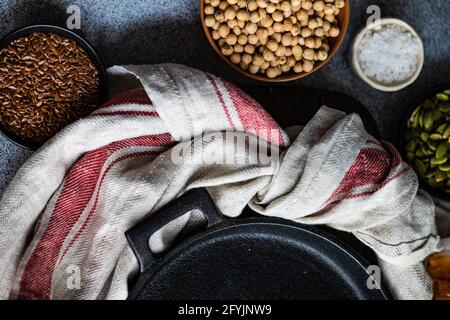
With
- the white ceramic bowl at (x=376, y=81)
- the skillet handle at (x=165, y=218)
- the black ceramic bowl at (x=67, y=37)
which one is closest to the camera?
the skillet handle at (x=165, y=218)

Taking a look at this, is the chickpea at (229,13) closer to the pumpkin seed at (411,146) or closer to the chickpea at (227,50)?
the chickpea at (227,50)

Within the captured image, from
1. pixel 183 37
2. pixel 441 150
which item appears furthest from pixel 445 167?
pixel 183 37

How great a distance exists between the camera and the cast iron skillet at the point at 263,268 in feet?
3.01

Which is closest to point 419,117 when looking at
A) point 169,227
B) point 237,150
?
point 237,150

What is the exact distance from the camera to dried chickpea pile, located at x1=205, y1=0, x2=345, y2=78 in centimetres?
101

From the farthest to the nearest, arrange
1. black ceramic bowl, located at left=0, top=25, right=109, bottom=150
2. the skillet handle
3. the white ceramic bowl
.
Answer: the white ceramic bowl
black ceramic bowl, located at left=0, top=25, right=109, bottom=150
the skillet handle

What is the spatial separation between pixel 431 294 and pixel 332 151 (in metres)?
0.27

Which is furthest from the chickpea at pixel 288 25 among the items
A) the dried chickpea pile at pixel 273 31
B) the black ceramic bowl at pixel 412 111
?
the black ceramic bowl at pixel 412 111

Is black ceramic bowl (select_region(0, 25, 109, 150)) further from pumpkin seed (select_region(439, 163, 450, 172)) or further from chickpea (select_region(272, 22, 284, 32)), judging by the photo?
pumpkin seed (select_region(439, 163, 450, 172))

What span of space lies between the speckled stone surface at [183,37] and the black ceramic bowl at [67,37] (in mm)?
84

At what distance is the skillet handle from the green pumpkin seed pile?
37 cm

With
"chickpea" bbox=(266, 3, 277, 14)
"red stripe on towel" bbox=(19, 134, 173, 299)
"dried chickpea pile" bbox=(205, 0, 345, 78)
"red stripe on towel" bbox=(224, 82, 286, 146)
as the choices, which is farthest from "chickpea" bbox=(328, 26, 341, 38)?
"red stripe on towel" bbox=(19, 134, 173, 299)

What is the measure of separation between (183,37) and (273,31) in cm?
16
